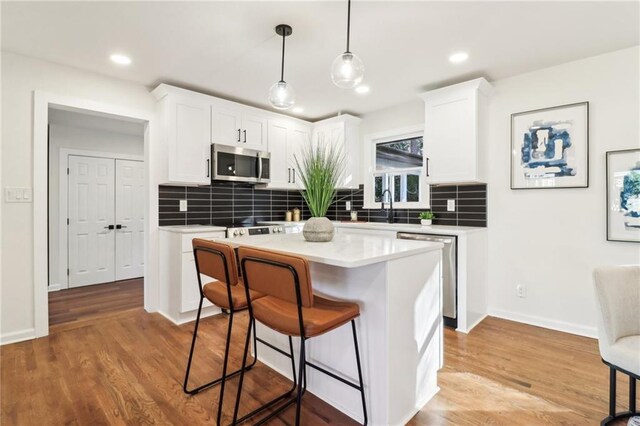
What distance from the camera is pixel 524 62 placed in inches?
113

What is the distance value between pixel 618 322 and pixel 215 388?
7.53 feet

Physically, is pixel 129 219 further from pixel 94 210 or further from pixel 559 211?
pixel 559 211

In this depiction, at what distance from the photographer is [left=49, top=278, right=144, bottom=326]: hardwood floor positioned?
3424 mm

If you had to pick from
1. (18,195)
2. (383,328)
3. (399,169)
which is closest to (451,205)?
(399,169)

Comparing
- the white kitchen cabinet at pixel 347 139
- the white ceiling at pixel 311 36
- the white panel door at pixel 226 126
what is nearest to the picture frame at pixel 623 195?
the white ceiling at pixel 311 36

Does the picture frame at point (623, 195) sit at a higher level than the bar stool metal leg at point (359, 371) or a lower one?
higher

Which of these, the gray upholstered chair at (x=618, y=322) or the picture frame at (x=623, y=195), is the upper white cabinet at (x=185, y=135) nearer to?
the gray upholstered chair at (x=618, y=322)

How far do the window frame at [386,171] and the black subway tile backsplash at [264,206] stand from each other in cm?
8

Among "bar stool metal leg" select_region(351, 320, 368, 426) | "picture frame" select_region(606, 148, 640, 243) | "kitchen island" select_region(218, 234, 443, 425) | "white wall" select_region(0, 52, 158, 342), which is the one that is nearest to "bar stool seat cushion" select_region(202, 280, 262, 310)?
"kitchen island" select_region(218, 234, 443, 425)

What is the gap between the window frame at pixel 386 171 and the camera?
3941 mm

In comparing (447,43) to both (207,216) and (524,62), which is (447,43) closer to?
(524,62)

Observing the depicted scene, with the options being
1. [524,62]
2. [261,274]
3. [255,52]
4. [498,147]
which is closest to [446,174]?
[498,147]

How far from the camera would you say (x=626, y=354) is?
4.86 feet

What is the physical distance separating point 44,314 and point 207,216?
5.82 ft
